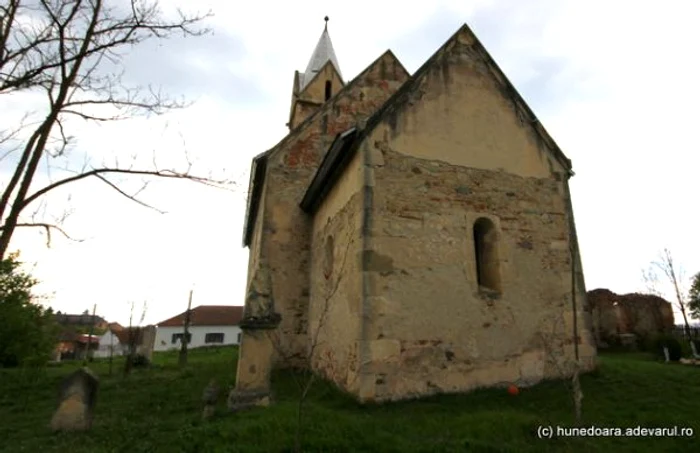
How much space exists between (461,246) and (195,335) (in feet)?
150

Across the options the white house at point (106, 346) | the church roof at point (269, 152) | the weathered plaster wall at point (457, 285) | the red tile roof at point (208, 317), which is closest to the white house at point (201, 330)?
the red tile roof at point (208, 317)

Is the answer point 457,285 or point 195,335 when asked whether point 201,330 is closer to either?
point 195,335

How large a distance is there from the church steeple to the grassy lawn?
1457cm

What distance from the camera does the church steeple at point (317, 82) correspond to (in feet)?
65.4

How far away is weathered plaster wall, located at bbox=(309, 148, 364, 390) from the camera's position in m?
7.26

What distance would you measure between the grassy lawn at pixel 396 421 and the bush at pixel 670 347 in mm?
7636

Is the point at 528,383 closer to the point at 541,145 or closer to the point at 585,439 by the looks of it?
the point at 585,439

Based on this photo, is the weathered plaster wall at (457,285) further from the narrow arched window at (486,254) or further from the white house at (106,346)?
the white house at (106,346)

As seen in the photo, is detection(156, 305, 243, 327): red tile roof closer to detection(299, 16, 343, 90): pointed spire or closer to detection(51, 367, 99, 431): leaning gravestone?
detection(299, 16, 343, 90): pointed spire

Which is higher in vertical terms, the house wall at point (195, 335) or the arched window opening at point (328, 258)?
the arched window opening at point (328, 258)

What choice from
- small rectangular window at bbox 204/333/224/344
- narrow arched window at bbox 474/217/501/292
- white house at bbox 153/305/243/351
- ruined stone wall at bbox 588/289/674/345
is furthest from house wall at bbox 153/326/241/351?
narrow arched window at bbox 474/217/501/292

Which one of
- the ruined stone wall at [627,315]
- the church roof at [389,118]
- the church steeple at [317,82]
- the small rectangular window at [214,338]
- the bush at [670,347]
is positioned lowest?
the bush at [670,347]

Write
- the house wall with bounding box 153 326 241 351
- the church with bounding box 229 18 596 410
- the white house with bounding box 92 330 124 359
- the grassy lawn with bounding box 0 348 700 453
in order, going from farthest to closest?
the white house with bounding box 92 330 124 359 < the house wall with bounding box 153 326 241 351 < the church with bounding box 229 18 596 410 < the grassy lawn with bounding box 0 348 700 453

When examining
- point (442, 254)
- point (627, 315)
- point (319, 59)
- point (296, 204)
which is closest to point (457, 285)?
point (442, 254)
